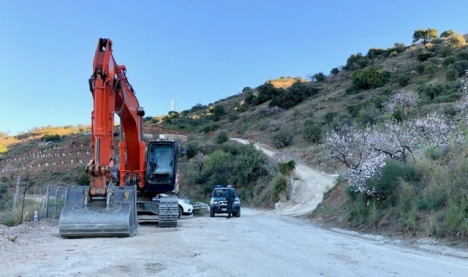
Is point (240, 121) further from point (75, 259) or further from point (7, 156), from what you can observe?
point (75, 259)

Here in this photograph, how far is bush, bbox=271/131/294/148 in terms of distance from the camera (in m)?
63.7

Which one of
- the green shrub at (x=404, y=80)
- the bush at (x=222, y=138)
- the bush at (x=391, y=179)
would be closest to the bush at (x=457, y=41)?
the green shrub at (x=404, y=80)

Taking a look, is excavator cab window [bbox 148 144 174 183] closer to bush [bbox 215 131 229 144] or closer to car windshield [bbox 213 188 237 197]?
car windshield [bbox 213 188 237 197]

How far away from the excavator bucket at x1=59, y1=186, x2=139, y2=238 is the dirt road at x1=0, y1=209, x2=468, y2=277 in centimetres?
30

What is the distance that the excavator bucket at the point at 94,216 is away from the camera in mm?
12742

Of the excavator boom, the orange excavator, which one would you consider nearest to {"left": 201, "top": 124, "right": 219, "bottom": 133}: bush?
the orange excavator

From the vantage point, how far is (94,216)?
1283 centimetres

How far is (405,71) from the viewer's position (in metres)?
81.3

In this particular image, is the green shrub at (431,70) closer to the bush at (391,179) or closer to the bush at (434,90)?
the bush at (434,90)

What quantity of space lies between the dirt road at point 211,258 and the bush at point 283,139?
49.9m

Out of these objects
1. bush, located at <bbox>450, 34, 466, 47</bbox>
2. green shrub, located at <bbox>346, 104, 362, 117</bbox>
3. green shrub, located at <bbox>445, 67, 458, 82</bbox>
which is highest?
bush, located at <bbox>450, 34, 466, 47</bbox>

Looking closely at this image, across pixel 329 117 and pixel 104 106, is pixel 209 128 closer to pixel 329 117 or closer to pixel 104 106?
pixel 329 117

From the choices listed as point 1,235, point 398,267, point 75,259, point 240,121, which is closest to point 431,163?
point 398,267

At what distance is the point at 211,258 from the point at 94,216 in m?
4.85
